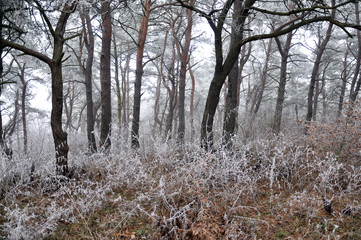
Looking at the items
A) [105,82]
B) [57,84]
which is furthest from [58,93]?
[105,82]

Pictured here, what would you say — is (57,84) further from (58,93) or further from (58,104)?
(58,104)

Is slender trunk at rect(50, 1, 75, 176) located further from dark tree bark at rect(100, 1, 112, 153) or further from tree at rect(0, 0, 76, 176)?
dark tree bark at rect(100, 1, 112, 153)

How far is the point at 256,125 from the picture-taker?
777 cm

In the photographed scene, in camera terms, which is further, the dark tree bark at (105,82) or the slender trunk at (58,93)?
the dark tree bark at (105,82)

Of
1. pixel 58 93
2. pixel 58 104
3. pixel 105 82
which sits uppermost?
pixel 105 82

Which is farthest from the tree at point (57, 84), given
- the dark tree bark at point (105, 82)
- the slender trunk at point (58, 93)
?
the dark tree bark at point (105, 82)

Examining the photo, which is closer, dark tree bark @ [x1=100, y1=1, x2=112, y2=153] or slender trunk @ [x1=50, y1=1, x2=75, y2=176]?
slender trunk @ [x1=50, y1=1, x2=75, y2=176]

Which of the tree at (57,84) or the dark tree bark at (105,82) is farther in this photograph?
the dark tree bark at (105,82)

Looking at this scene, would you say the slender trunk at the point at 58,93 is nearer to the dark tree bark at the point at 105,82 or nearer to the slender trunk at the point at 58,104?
the slender trunk at the point at 58,104

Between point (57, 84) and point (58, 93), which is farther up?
point (57, 84)

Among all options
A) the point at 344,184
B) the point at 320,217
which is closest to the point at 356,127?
the point at 344,184

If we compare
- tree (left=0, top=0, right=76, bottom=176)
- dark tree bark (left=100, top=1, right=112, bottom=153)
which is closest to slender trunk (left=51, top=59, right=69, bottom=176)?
tree (left=0, top=0, right=76, bottom=176)

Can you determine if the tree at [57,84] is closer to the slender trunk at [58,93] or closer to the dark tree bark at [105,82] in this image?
Result: the slender trunk at [58,93]

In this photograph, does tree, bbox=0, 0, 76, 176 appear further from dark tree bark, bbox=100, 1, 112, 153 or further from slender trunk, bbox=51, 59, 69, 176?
dark tree bark, bbox=100, 1, 112, 153
